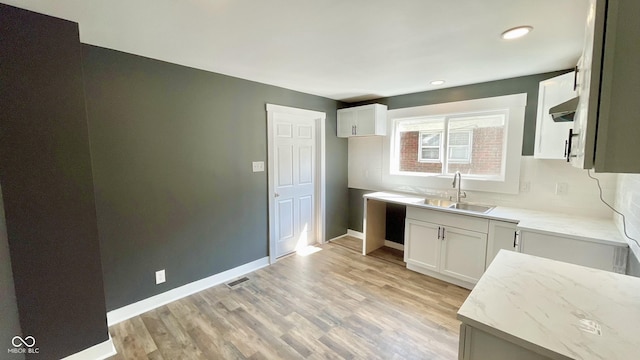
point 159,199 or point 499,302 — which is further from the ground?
point 159,199

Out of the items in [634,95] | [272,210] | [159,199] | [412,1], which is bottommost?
[272,210]

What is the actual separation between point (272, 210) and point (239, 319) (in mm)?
1393

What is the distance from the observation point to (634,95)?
2.47 feet

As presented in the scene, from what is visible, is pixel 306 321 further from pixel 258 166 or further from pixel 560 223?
pixel 560 223

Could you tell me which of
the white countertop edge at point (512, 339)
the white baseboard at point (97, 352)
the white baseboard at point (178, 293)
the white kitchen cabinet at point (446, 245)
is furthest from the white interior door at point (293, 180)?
the white countertop edge at point (512, 339)

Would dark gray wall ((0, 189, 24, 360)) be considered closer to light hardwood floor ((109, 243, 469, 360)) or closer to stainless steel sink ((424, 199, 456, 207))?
light hardwood floor ((109, 243, 469, 360))

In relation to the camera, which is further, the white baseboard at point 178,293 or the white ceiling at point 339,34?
the white baseboard at point 178,293

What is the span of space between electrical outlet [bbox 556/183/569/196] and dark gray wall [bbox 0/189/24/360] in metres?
4.44

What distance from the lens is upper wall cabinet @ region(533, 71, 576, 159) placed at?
2238mm

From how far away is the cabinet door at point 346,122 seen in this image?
13.6 ft

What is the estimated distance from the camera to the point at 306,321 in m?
2.34

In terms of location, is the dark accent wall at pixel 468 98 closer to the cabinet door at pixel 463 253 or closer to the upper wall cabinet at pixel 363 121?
the upper wall cabinet at pixel 363 121

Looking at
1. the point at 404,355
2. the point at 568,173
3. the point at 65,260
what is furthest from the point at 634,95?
the point at 65,260

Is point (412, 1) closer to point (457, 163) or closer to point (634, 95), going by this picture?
point (634, 95)
